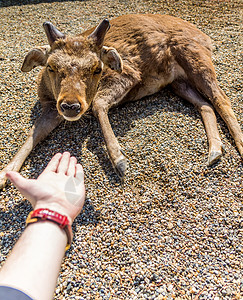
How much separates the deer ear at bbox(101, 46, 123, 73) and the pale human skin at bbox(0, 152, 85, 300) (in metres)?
1.92

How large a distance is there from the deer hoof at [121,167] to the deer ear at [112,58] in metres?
1.39

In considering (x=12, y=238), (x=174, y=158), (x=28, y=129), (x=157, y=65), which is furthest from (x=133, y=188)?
(x=157, y=65)

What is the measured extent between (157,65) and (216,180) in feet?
7.21

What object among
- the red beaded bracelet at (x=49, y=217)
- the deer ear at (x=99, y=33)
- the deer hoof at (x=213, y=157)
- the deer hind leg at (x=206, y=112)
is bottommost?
the deer hoof at (x=213, y=157)

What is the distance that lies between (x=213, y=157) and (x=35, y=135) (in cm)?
246

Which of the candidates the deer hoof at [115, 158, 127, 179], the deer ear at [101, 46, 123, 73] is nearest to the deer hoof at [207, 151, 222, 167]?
the deer hoof at [115, 158, 127, 179]

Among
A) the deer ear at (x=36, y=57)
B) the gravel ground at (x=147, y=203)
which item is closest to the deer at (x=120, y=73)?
the deer ear at (x=36, y=57)

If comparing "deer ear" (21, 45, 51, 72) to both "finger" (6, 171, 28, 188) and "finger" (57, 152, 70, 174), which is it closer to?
"finger" (57, 152, 70, 174)

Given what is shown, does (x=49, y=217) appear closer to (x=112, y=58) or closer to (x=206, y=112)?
(x=112, y=58)

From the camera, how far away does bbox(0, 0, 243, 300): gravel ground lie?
8.03ft

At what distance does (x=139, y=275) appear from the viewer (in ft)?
8.07

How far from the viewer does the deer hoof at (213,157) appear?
3.48 meters

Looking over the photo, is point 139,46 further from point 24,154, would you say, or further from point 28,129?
point 24,154

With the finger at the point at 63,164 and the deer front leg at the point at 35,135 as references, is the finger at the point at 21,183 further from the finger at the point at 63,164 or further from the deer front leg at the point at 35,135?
the deer front leg at the point at 35,135
